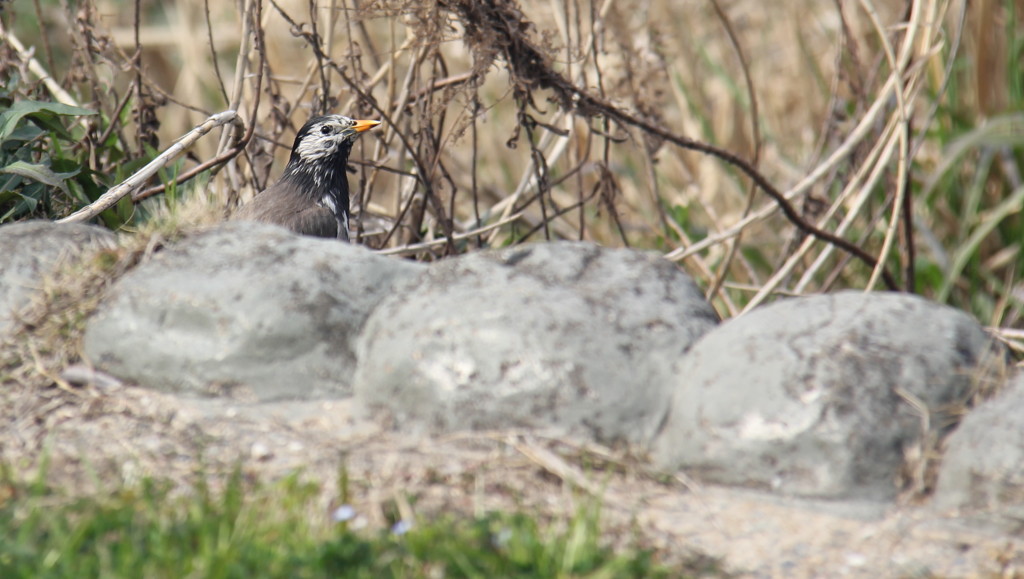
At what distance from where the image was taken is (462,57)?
20.2 ft

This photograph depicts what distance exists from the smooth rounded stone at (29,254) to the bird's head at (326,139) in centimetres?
136

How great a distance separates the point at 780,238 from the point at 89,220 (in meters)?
3.64

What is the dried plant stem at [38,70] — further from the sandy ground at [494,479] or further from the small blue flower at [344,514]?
the small blue flower at [344,514]

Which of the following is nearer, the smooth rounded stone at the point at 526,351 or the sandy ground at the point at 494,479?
the sandy ground at the point at 494,479

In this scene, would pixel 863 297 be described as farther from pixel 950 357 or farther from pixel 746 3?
pixel 746 3

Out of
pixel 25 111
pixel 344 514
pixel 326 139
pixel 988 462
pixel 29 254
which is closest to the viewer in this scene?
pixel 344 514

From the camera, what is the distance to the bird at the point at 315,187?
161 inches

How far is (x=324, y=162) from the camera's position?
14.4 ft

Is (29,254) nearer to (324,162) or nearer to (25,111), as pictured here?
(25,111)

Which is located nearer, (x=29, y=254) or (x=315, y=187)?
(x=29, y=254)

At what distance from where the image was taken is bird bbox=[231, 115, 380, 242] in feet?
13.4

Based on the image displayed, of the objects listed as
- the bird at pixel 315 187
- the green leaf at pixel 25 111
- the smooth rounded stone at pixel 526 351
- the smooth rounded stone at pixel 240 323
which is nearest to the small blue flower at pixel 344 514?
the smooth rounded stone at pixel 526 351

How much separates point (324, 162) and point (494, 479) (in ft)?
7.85

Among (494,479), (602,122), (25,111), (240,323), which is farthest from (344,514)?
(602,122)
